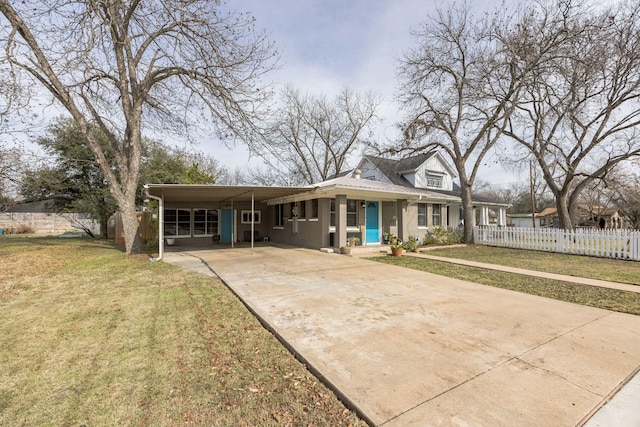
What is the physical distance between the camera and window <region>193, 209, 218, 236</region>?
1541cm

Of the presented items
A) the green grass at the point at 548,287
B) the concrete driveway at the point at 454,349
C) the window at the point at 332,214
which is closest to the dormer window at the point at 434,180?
the window at the point at 332,214

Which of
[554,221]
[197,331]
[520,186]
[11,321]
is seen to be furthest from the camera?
[520,186]

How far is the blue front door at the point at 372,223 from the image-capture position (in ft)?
44.2

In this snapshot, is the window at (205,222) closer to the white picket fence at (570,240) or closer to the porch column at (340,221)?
the porch column at (340,221)

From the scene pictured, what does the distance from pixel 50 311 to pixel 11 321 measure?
0.45 meters

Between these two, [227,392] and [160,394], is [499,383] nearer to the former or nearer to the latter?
[227,392]

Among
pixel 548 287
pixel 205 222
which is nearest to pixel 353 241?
pixel 548 287

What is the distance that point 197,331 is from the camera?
3.70 metres

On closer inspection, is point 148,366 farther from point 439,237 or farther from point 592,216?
point 592,216

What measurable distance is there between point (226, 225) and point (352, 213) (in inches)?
290

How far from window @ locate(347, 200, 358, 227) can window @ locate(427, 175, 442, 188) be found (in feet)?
35.1

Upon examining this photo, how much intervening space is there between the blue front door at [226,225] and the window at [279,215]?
8.24 feet

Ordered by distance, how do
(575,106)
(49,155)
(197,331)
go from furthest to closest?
(49,155) → (575,106) → (197,331)

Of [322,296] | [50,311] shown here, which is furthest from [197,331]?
[50,311]
